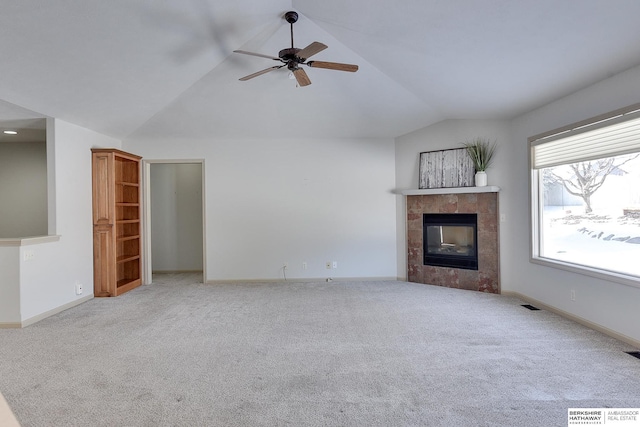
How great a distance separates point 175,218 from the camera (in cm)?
631

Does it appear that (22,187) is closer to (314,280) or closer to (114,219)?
(114,219)

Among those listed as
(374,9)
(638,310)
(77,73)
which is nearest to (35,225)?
(77,73)

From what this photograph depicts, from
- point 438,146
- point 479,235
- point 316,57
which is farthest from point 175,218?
point 479,235

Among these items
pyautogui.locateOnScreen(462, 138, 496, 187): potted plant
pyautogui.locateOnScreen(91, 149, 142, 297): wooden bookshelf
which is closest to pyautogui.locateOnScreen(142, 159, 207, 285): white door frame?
pyautogui.locateOnScreen(91, 149, 142, 297): wooden bookshelf

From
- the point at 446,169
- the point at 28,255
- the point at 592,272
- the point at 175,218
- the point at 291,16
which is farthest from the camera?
the point at 175,218

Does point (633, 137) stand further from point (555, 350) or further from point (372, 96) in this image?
point (372, 96)

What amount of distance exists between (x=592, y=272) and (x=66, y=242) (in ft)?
20.1

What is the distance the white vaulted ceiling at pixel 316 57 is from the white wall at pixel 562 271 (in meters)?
0.15

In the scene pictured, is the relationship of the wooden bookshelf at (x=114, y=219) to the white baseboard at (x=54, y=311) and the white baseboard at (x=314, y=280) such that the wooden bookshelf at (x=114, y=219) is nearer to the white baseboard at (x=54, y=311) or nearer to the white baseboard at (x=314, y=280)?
the white baseboard at (x=54, y=311)

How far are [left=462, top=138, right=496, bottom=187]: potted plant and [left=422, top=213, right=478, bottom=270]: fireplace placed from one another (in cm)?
57

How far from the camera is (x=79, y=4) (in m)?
2.46

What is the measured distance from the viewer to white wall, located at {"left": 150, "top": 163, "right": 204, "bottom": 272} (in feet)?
20.6

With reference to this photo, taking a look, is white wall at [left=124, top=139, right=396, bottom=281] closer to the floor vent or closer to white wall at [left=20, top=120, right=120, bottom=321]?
white wall at [left=20, top=120, right=120, bottom=321]
